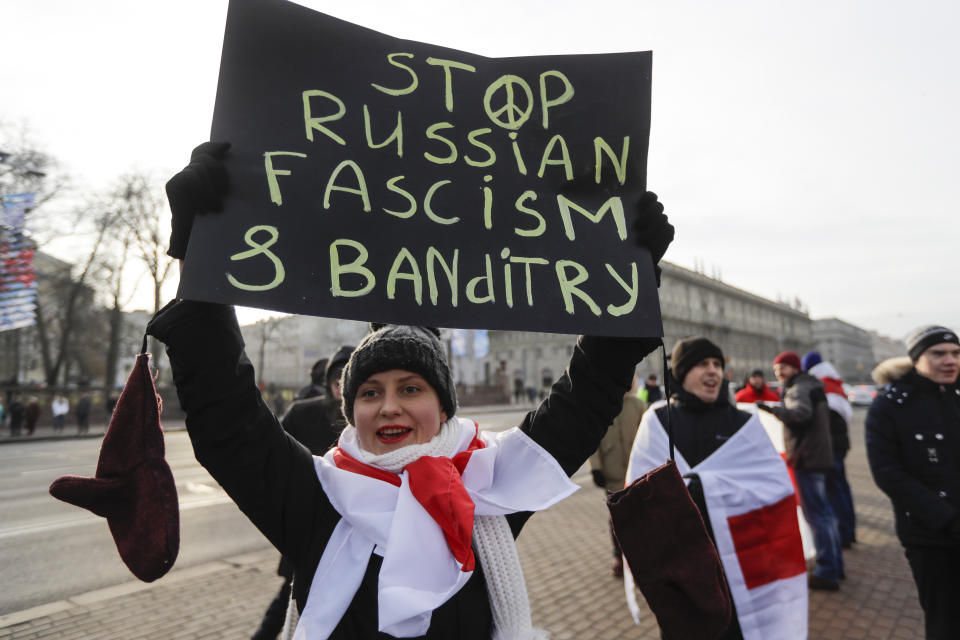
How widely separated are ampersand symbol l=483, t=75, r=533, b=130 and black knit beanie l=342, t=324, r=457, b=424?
2.36ft

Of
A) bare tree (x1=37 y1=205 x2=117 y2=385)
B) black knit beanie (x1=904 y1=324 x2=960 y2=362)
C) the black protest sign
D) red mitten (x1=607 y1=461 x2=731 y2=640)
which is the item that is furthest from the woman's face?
bare tree (x1=37 y1=205 x2=117 y2=385)

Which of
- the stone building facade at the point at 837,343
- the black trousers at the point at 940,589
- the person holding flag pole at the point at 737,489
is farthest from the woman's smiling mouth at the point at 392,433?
the stone building facade at the point at 837,343

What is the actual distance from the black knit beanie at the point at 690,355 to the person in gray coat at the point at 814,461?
216cm

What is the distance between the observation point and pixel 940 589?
3037mm

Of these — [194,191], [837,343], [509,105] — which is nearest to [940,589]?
[509,105]

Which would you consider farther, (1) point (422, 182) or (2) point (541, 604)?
(2) point (541, 604)

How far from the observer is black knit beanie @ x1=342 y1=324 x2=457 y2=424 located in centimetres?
178

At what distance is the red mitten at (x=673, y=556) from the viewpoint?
1.69 m

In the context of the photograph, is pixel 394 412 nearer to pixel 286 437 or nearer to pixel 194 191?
pixel 286 437

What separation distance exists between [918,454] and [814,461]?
91.0 inches

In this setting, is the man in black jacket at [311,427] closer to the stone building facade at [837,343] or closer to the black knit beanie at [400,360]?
the black knit beanie at [400,360]

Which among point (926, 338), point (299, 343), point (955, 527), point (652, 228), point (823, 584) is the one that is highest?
point (299, 343)

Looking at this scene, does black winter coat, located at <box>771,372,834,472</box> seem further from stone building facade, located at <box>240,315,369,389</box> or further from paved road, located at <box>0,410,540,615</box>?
stone building facade, located at <box>240,315,369,389</box>

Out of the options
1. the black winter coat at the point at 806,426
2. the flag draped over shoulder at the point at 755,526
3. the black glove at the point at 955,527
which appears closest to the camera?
the black glove at the point at 955,527
